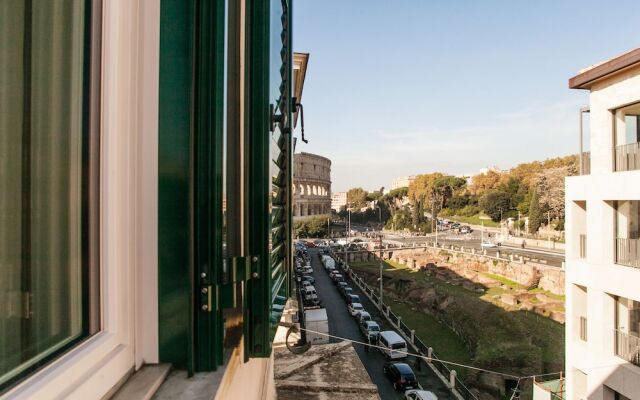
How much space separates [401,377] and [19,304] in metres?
9.45

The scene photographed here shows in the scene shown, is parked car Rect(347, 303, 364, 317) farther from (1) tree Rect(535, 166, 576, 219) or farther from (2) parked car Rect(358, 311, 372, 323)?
(1) tree Rect(535, 166, 576, 219)

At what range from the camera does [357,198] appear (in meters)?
61.3

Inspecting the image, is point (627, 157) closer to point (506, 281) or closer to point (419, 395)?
point (419, 395)

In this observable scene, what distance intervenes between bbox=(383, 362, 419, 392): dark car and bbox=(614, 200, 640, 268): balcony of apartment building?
4.99 m

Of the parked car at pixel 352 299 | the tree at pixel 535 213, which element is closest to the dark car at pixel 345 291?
the parked car at pixel 352 299

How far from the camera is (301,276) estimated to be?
20.6 meters

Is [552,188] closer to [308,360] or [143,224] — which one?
[308,360]

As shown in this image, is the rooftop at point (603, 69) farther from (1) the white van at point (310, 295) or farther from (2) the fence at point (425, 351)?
(1) the white van at point (310, 295)

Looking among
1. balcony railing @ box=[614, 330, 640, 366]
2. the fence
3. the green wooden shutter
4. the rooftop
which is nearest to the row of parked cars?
the fence

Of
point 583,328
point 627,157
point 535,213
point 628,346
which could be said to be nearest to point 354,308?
point 583,328

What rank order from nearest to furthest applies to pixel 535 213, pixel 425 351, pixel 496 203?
pixel 425 351 → pixel 535 213 → pixel 496 203

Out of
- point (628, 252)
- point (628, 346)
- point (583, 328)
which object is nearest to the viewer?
point (628, 346)

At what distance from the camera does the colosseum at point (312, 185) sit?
39344 millimetres

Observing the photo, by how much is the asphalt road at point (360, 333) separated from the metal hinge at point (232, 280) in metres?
8.65
